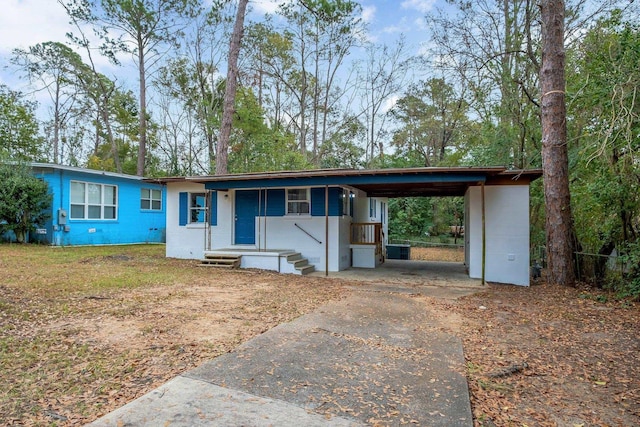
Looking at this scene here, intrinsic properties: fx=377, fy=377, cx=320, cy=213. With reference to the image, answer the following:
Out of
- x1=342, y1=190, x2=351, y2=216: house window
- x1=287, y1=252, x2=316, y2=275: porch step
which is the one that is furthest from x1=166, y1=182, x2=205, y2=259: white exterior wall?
x1=342, y1=190, x2=351, y2=216: house window

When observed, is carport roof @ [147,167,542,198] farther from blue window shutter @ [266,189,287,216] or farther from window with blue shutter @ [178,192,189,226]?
window with blue shutter @ [178,192,189,226]

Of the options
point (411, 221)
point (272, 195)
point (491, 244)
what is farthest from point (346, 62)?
point (491, 244)

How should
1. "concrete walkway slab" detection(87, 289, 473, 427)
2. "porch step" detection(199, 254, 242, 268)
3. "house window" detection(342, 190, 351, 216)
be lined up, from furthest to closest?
→ "house window" detection(342, 190, 351, 216) → "porch step" detection(199, 254, 242, 268) → "concrete walkway slab" detection(87, 289, 473, 427)

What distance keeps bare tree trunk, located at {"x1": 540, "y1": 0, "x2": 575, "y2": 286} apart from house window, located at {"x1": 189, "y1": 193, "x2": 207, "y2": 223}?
9578 mm

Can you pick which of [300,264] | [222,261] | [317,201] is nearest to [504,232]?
[317,201]

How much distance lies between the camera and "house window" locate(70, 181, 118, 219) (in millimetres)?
14242

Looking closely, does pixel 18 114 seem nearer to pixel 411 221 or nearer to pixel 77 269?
pixel 77 269

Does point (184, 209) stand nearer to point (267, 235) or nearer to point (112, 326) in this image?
point (267, 235)

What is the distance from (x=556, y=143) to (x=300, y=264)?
658 cm

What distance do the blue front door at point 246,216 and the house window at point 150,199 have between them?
758cm

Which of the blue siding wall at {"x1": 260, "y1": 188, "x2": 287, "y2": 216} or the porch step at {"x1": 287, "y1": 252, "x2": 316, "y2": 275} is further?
the blue siding wall at {"x1": 260, "y1": 188, "x2": 287, "y2": 216}

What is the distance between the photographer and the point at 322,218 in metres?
10.5

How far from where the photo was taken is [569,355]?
4.02 meters

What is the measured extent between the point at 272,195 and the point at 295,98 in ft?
50.2
